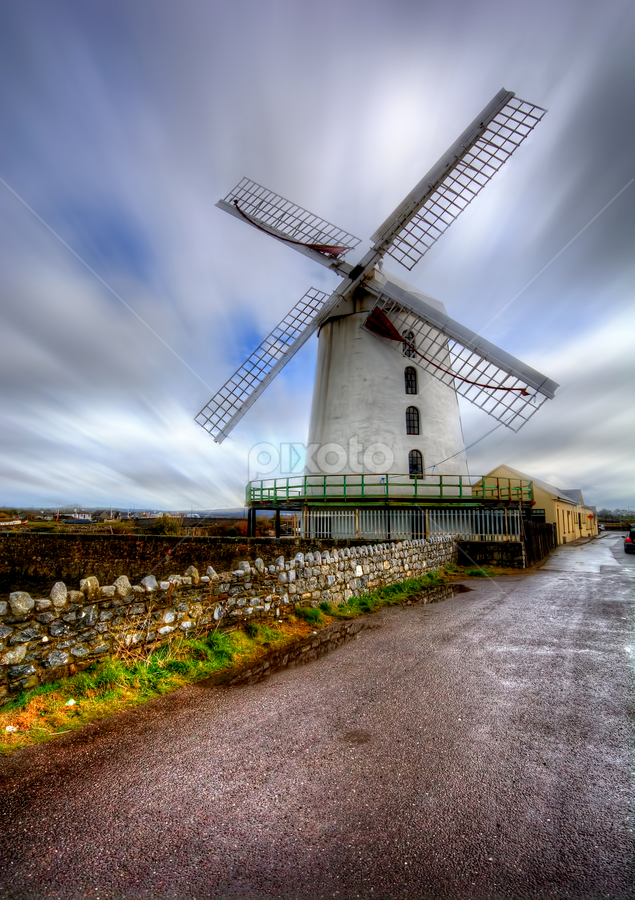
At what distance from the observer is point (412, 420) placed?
1855cm

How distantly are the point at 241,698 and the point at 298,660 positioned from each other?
1357mm

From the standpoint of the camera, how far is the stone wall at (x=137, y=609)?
443 cm

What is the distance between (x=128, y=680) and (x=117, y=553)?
16154 millimetres

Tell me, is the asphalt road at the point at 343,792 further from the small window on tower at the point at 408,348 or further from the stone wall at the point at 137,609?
the small window on tower at the point at 408,348

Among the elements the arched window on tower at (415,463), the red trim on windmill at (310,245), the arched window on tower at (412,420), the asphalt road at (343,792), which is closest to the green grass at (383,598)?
the asphalt road at (343,792)

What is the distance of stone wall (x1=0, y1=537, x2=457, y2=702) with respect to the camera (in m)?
4.43

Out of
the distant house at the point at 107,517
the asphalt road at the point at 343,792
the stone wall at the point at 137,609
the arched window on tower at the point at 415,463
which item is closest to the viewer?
the asphalt road at the point at 343,792

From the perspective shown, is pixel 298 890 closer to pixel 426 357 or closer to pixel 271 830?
pixel 271 830

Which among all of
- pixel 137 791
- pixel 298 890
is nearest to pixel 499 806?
pixel 298 890

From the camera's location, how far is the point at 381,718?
4215mm

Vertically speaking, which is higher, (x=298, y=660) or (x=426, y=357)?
(x=426, y=357)

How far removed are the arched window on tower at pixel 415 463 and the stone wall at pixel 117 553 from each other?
4.30 metres

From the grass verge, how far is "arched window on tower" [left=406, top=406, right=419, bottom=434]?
468 inches

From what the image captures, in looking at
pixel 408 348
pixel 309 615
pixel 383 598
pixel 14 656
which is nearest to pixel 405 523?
pixel 408 348
